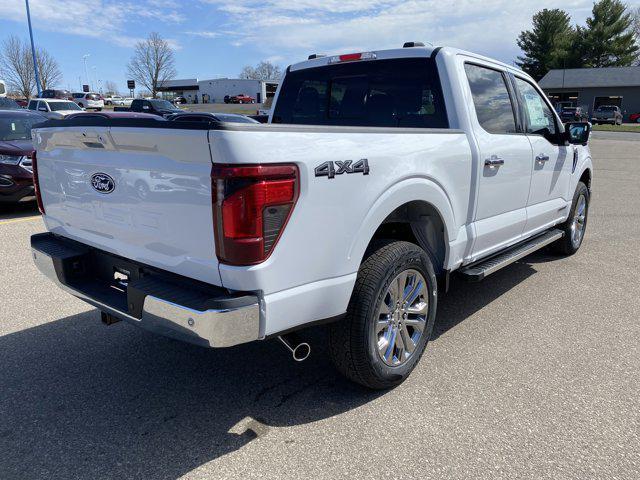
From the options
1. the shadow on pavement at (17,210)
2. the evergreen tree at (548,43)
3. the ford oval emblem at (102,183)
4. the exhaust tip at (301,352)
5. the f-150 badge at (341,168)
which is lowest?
the shadow on pavement at (17,210)

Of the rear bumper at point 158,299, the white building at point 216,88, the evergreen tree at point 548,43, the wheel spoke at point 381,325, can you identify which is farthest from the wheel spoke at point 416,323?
the white building at point 216,88

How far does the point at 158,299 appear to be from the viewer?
2.32 meters

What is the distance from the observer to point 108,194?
2.67 metres

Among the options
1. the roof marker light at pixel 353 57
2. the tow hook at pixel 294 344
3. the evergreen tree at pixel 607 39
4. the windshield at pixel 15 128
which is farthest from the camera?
the evergreen tree at pixel 607 39

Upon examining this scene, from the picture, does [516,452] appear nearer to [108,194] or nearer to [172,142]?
[172,142]

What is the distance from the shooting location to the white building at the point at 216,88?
321ft

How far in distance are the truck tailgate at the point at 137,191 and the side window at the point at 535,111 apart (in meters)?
3.34

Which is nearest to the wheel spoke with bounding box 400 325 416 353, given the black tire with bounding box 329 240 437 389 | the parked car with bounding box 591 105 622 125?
the black tire with bounding box 329 240 437 389

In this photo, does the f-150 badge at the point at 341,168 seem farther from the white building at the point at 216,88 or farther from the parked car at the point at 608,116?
the white building at the point at 216,88

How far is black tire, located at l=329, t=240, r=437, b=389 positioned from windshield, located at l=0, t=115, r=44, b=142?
330 inches

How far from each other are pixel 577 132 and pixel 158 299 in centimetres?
444

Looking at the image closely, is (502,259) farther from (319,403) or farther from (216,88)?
(216,88)

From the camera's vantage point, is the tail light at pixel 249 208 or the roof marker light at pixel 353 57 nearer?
the tail light at pixel 249 208

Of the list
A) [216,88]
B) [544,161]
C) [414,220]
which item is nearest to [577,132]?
[544,161]
